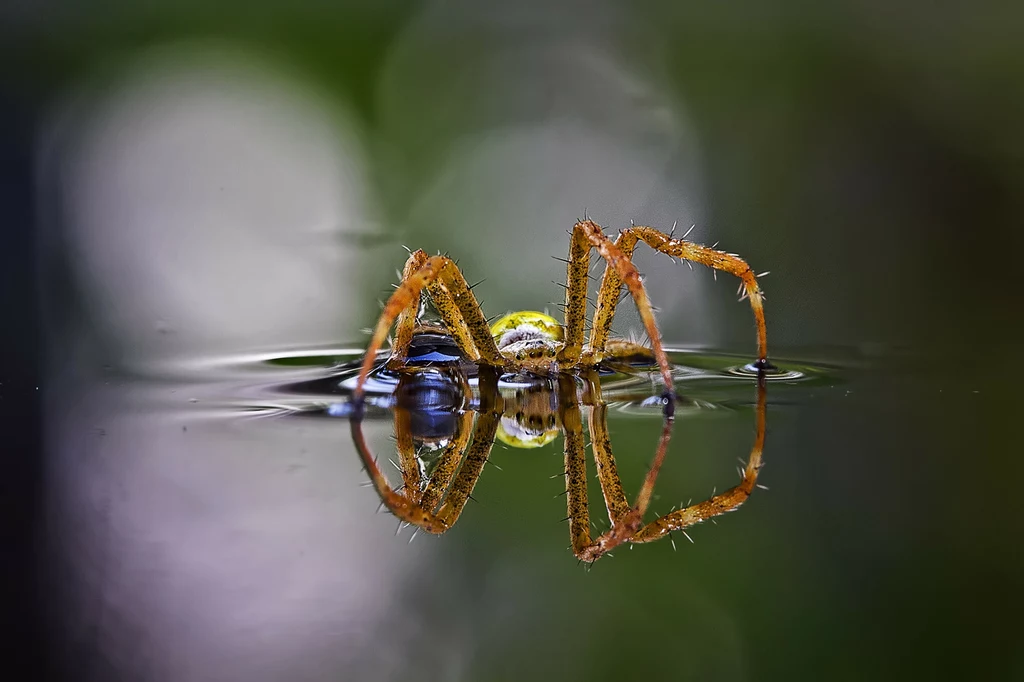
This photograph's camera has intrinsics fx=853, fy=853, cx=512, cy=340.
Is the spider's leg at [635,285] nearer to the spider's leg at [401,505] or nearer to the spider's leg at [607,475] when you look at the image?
the spider's leg at [607,475]

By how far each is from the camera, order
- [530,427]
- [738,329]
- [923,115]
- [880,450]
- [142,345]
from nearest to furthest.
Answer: [880,450] → [530,427] → [142,345] → [738,329] → [923,115]

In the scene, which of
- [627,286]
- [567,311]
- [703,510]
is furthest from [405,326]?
[703,510]

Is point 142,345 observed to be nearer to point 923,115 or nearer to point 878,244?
point 878,244

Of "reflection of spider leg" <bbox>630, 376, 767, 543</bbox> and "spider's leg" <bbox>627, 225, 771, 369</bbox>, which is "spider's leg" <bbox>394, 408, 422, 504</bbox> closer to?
"reflection of spider leg" <bbox>630, 376, 767, 543</bbox>

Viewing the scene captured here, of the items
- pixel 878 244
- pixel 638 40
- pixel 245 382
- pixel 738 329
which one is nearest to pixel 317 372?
pixel 245 382

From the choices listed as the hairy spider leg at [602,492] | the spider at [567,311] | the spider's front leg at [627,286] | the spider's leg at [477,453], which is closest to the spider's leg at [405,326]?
the spider at [567,311]

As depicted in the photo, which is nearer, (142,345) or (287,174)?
(142,345)
